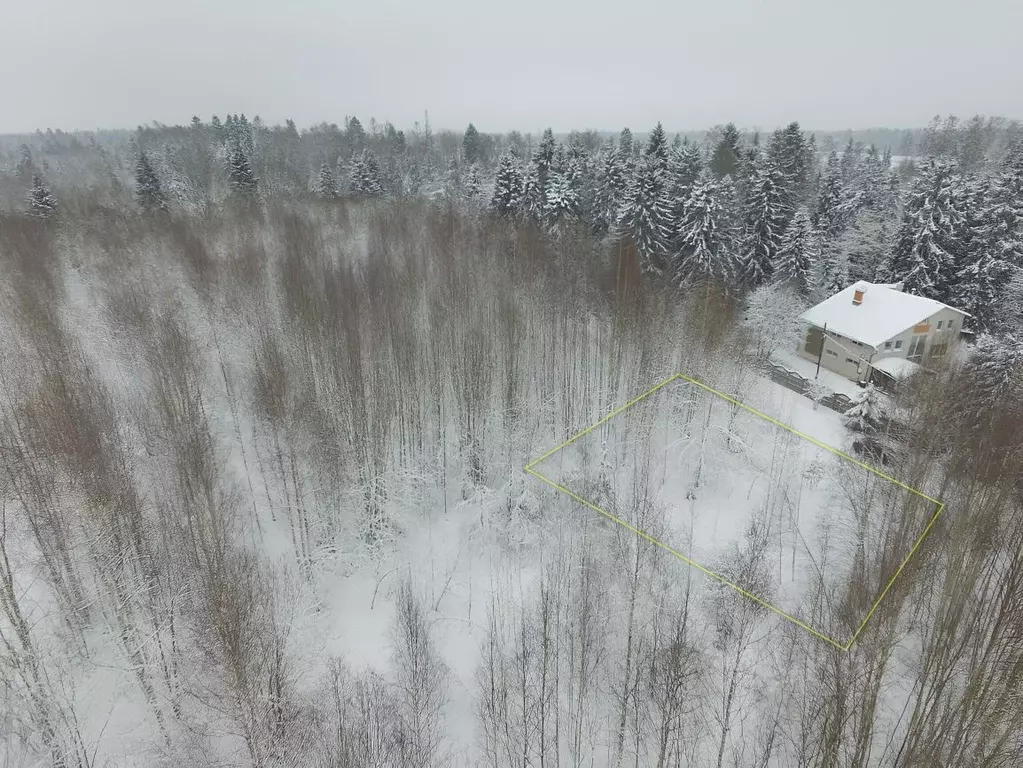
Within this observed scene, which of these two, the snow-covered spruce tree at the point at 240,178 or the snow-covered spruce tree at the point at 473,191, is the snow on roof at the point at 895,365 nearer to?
the snow-covered spruce tree at the point at 473,191

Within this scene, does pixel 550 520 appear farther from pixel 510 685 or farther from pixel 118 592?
pixel 118 592

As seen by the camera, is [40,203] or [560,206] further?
[40,203]

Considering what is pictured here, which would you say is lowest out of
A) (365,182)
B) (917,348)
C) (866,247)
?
(917,348)

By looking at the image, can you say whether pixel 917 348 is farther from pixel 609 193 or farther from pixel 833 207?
pixel 609 193

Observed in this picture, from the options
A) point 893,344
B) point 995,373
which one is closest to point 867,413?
point 995,373

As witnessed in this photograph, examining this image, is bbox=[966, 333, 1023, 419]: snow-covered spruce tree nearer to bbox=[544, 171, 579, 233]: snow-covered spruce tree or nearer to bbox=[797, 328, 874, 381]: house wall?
bbox=[797, 328, 874, 381]: house wall

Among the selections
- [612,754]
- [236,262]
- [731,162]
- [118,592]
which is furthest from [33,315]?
[731,162]
